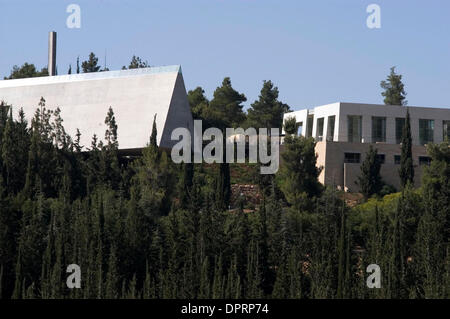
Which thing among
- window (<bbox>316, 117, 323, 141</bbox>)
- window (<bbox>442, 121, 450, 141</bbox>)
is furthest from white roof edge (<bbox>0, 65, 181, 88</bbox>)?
window (<bbox>442, 121, 450, 141</bbox>)

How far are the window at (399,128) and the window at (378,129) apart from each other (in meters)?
0.69

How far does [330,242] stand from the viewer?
157 feet

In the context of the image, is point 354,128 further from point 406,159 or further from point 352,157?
point 406,159

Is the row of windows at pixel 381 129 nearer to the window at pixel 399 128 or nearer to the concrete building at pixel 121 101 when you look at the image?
the window at pixel 399 128

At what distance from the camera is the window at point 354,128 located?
62.7 metres

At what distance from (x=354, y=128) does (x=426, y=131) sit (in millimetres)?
4156

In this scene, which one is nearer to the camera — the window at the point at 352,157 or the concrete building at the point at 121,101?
the window at the point at 352,157

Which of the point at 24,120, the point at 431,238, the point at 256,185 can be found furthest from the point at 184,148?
the point at 431,238

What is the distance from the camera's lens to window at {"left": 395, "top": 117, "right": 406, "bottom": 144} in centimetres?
6319

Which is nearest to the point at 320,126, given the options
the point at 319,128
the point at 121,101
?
the point at 319,128

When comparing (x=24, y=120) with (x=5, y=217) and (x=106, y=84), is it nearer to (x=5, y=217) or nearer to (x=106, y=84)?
(x=106, y=84)

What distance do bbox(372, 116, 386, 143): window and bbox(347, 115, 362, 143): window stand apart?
33.7 inches

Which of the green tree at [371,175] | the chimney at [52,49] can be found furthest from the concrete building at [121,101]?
the green tree at [371,175]

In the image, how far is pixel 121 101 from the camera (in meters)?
63.8
